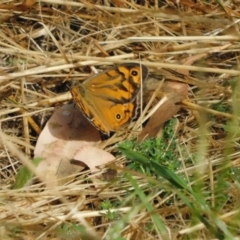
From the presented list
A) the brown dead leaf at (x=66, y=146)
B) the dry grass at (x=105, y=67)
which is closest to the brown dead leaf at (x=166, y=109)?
the dry grass at (x=105, y=67)

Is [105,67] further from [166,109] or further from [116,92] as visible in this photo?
[166,109]

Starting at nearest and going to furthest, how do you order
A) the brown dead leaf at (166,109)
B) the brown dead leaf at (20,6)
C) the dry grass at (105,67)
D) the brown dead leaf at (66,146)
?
the dry grass at (105,67) → the brown dead leaf at (66,146) → the brown dead leaf at (166,109) → the brown dead leaf at (20,6)

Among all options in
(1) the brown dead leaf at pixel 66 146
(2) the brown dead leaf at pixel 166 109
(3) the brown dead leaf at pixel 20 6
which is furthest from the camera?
(3) the brown dead leaf at pixel 20 6

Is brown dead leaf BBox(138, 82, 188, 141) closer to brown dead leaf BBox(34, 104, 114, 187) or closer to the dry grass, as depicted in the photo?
the dry grass

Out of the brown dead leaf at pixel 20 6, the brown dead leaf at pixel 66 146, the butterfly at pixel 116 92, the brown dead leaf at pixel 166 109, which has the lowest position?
the brown dead leaf at pixel 66 146

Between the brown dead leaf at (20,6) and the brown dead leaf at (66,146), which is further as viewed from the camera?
the brown dead leaf at (20,6)

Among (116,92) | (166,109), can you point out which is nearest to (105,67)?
(116,92)

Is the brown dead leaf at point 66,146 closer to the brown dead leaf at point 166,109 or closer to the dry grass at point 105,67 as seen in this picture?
the dry grass at point 105,67

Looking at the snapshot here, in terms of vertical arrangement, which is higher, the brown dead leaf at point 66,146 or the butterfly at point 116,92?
the butterfly at point 116,92
